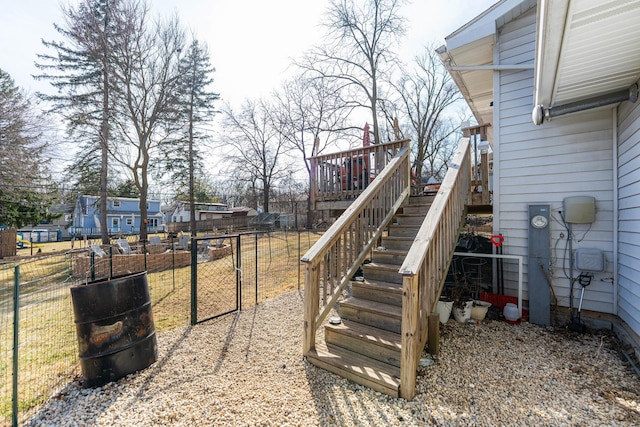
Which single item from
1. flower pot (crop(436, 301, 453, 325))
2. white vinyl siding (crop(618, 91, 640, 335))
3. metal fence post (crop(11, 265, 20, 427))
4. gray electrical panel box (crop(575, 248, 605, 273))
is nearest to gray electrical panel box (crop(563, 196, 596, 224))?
white vinyl siding (crop(618, 91, 640, 335))

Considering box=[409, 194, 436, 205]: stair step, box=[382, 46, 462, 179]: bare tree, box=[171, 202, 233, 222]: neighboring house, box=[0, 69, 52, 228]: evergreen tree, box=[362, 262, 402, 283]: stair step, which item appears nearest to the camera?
box=[362, 262, 402, 283]: stair step

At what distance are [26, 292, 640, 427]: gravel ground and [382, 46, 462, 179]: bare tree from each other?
14776 mm

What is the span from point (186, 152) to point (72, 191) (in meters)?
5.94

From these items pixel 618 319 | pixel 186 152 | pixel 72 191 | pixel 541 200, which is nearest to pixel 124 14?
pixel 186 152

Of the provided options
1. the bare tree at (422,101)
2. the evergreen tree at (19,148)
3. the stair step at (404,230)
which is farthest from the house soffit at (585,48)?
the evergreen tree at (19,148)

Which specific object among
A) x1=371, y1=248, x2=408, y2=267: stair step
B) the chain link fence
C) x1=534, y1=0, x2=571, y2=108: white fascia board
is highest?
x1=534, y1=0, x2=571, y2=108: white fascia board

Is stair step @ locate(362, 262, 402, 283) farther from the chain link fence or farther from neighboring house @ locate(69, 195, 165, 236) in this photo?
neighboring house @ locate(69, 195, 165, 236)

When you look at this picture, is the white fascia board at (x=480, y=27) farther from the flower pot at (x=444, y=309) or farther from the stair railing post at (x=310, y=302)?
the stair railing post at (x=310, y=302)

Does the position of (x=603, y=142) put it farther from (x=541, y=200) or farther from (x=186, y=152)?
(x=186, y=152)

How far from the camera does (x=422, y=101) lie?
1833 cm

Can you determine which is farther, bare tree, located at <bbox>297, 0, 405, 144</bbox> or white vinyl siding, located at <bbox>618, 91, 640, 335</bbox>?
bare tree, located at <bbox>297, 0, 405, 144</bbox>

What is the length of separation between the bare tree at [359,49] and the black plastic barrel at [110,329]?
11.7 meters

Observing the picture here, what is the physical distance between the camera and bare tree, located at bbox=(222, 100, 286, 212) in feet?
77.0

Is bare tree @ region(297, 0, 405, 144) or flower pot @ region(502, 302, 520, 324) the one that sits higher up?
bare tree @ region(297, 0, 405, 144)
